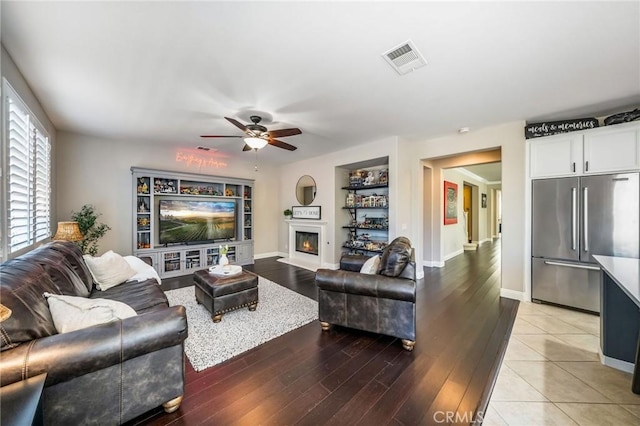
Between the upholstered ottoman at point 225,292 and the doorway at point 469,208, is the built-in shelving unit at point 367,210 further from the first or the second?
the doorway at point 469,208

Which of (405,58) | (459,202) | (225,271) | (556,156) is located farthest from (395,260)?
(459,202)

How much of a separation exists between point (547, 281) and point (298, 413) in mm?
3790

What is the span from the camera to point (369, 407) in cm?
162

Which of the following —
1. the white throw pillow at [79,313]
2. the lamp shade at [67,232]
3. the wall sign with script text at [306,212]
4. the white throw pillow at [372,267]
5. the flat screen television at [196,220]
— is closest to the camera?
the white throw pillow at [79,313]

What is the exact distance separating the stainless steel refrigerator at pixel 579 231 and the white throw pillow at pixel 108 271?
18.0 ft

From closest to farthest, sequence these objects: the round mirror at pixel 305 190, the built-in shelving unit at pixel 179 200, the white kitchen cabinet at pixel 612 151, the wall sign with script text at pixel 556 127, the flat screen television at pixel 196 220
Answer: the white kitchen cabinet at pixel 612 151, the wall sign with script text at pixel 556 127, the built-in shelving unit at pixel 179 200, the flat screen television at pixel 196 220, the round mirror at pixel 305 190

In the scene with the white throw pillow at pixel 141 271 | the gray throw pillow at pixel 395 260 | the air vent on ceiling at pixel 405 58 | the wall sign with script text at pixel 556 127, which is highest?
the air vent on ceiling at pixel 405 58

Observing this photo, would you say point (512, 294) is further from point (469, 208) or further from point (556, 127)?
point (469, 208)

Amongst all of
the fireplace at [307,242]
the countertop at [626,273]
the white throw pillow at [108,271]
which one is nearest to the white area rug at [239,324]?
the white throw pillow at [108,271]

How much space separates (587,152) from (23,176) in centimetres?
638

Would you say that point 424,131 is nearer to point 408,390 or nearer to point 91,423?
point 408,390

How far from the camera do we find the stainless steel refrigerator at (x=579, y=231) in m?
2.85

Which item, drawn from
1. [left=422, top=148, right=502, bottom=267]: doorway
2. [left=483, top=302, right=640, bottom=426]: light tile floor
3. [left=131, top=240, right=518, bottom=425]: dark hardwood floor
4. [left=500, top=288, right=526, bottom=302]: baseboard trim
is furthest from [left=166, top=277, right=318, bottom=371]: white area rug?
[left=422, top=148, right=502, bottom=267]: doorway

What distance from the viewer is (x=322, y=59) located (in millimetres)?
2100
